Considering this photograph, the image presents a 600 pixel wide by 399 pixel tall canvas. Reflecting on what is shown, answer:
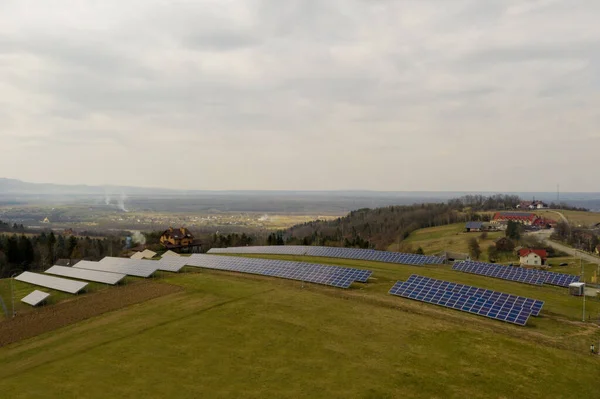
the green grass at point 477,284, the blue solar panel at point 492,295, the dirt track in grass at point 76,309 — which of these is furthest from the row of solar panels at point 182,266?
the blue solar panel at point 492,295

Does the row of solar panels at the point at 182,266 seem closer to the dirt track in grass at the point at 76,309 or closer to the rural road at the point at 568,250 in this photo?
the dirt track in grass at the point at 76,309

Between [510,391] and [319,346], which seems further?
[319,346]

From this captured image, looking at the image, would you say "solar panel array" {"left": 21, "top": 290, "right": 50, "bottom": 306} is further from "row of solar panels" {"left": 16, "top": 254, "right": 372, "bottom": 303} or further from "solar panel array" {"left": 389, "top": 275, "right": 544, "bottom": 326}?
"solar panel array" {"left": 389, "top": 275, "right": 544, "bottom": 326}

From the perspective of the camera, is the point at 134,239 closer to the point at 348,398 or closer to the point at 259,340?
the point at 259,340

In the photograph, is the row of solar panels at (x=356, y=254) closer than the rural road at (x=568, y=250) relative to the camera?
Yes

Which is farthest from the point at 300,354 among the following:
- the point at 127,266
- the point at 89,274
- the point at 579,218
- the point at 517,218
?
the point at 579,218

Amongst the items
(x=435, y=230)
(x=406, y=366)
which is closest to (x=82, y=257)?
(x=406, y=366)

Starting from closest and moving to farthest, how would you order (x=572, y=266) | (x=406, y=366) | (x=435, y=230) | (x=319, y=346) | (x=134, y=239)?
(x=406, y=366) → (x=319, y=346) → (x=572, y=266) → (x=134, y=239) → (x=435, y=230)

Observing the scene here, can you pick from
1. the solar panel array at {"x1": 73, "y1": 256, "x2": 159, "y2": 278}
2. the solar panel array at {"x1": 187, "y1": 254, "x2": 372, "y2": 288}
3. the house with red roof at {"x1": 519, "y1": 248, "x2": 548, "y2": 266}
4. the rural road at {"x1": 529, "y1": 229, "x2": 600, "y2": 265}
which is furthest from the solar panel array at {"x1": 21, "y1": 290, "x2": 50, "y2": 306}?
the rural road at {"x1": 529, "y1": 229, "x2": 600, "y2": 265}
